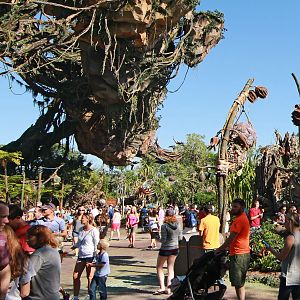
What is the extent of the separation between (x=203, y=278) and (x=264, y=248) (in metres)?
4.96

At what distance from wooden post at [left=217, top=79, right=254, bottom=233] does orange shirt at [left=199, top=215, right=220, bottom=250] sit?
25.9 inches

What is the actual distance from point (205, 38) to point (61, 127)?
13.2 m

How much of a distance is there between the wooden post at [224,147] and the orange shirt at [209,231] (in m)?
0.66

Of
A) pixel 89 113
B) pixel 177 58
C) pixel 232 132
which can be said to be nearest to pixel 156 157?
pixel 89 113

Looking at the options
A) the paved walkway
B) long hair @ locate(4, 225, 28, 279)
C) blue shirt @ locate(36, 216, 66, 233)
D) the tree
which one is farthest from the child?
the tree

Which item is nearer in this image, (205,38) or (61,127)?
(205,38)

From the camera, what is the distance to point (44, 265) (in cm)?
473

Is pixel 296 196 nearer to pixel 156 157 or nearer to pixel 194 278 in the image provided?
pixel 194 278

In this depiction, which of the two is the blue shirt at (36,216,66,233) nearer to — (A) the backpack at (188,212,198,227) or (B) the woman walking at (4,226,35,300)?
(B) the woman walking at (4,226,35,300)

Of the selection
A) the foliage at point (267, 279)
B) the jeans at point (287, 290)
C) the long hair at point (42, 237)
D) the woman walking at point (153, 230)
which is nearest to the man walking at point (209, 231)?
the foliage at point (267, 279)

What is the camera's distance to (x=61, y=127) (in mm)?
39469

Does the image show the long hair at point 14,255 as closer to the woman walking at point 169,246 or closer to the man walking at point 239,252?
the man walking at point 239,252

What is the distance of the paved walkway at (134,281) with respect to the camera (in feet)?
29.2

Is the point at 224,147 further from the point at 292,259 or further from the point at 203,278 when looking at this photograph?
the point at 292,259
